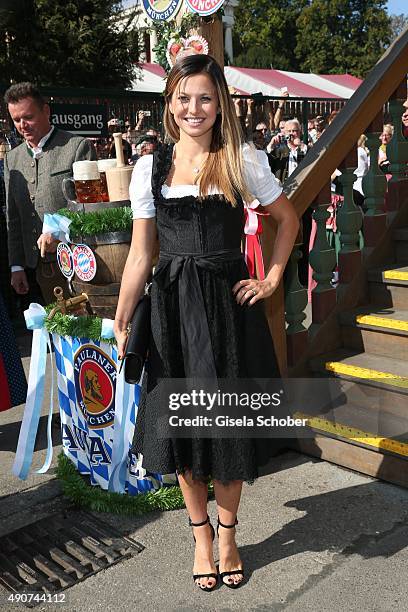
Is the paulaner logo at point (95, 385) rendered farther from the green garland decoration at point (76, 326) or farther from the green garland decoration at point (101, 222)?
the green garland decoration at point (101, 222)

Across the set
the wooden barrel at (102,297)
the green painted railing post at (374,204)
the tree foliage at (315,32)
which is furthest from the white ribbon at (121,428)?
the tree foliage at (315,32)

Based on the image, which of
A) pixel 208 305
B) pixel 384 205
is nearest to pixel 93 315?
pixel 208 305

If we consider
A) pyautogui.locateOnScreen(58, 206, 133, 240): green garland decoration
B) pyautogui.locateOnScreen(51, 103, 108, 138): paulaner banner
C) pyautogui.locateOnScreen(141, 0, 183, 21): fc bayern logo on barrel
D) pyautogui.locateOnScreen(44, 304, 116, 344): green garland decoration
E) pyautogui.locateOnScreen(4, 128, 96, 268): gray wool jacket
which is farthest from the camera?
pyautogui.locateOnScreen(51, 103, 108, 138): paulaner banner

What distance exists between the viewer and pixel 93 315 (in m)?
3.23

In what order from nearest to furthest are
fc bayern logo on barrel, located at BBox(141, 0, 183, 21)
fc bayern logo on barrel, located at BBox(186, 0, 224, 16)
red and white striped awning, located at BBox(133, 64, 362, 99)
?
fc bayern logo on barrel, located at BBox(186, 0, 224, 16)
fc bayern logo on barrel, located at BBox(141, 0, 183, 21)
red and white striped awning, located at BBox(133, 64, 362, 99)

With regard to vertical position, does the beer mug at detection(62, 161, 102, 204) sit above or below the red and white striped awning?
below

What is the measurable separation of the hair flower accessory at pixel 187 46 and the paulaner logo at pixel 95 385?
5.28ft

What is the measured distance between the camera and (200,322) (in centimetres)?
247

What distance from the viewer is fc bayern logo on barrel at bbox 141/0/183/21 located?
3681 millimetres

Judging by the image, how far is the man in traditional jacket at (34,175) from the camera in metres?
3.99

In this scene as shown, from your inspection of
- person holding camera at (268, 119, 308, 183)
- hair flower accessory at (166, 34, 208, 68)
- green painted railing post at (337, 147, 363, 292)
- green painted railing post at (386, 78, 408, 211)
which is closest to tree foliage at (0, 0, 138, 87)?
person holding camera at (268, 119, 308, 183)

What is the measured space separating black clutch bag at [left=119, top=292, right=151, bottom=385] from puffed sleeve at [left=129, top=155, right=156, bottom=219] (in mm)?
328

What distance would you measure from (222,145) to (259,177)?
0.18 meters

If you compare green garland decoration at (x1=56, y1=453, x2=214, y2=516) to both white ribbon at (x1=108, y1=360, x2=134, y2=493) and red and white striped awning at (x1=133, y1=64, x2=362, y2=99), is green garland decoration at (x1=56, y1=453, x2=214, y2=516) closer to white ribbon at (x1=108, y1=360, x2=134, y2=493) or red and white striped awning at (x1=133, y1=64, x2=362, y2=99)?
white ribbon at (x1=108, y1=360, x2=134, y2=493)
